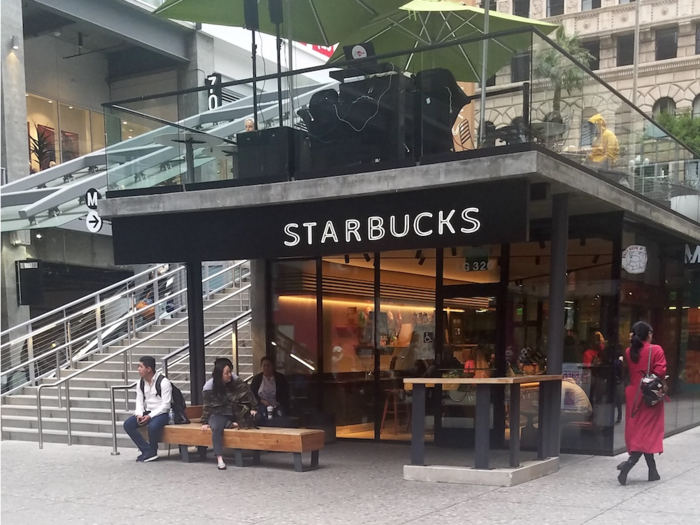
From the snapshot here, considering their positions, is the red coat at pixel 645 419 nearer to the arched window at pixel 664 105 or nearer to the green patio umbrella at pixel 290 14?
the green patio umbrella at pixel 290 14

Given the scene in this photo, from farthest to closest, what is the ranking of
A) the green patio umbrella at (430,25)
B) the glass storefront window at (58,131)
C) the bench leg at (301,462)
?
the glass storefront window at (58,131)
the green patio umbrella at (430,25)
the bench leg at (301,462)

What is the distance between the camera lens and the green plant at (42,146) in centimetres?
2458

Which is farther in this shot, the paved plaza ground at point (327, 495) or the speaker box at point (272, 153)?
the speaker box at point (272, 153)

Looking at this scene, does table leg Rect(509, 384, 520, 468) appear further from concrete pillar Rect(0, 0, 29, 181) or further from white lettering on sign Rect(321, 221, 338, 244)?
concrete pillar Rect(0, 0, 29, 181)

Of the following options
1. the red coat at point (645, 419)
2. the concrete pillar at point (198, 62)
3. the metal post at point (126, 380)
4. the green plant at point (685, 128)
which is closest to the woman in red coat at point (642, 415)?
the red coat at point (645, 419)

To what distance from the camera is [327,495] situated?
25.0 feet

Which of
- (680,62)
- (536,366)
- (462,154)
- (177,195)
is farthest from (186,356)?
(680,62)

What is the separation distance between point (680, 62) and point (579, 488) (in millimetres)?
44524

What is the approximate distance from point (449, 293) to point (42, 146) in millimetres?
18799

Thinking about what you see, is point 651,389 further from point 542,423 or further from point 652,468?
point 542,423

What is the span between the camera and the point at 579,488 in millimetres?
7602

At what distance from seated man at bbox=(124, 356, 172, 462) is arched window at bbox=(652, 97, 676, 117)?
42741 millimetres

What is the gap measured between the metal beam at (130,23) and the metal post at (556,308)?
16.1 meters

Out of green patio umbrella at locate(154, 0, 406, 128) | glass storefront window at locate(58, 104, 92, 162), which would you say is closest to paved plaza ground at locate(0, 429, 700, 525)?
green patio umbrella at locate(154, 0, 406, 128)
